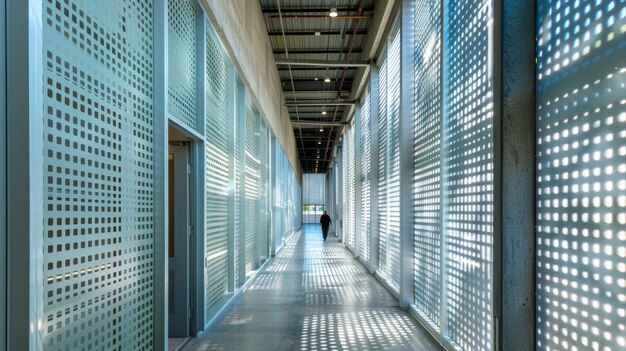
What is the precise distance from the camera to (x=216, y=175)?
5.93 m

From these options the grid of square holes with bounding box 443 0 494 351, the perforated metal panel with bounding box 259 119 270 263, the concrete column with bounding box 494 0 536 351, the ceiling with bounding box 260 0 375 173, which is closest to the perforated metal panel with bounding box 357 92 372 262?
the ceiling with bounding box 260 0 375 173

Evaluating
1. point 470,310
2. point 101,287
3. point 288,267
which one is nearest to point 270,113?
point 288,267

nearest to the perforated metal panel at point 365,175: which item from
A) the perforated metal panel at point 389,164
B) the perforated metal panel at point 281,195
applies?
the perforated metal panel at point 389,164

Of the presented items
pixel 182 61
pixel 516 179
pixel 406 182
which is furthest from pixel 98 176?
pixel 406 182

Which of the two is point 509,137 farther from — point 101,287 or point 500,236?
point 101,287

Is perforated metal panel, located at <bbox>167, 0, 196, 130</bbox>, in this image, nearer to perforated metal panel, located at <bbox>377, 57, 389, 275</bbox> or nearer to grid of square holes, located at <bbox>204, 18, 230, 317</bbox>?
grid of square holes, located at <bbox>204, 18, 230, 317</bbox>

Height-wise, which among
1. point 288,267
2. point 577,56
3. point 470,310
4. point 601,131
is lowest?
point 288,267

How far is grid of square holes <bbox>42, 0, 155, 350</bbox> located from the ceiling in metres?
6.65

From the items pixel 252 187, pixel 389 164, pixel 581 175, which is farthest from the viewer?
pixel 252 187

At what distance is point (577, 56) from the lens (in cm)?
245

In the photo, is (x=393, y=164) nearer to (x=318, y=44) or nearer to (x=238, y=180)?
(x=238, y=180)

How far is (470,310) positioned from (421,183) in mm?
2338

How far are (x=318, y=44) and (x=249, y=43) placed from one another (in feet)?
13.9

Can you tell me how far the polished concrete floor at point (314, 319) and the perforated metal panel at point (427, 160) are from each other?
0.53 meters
